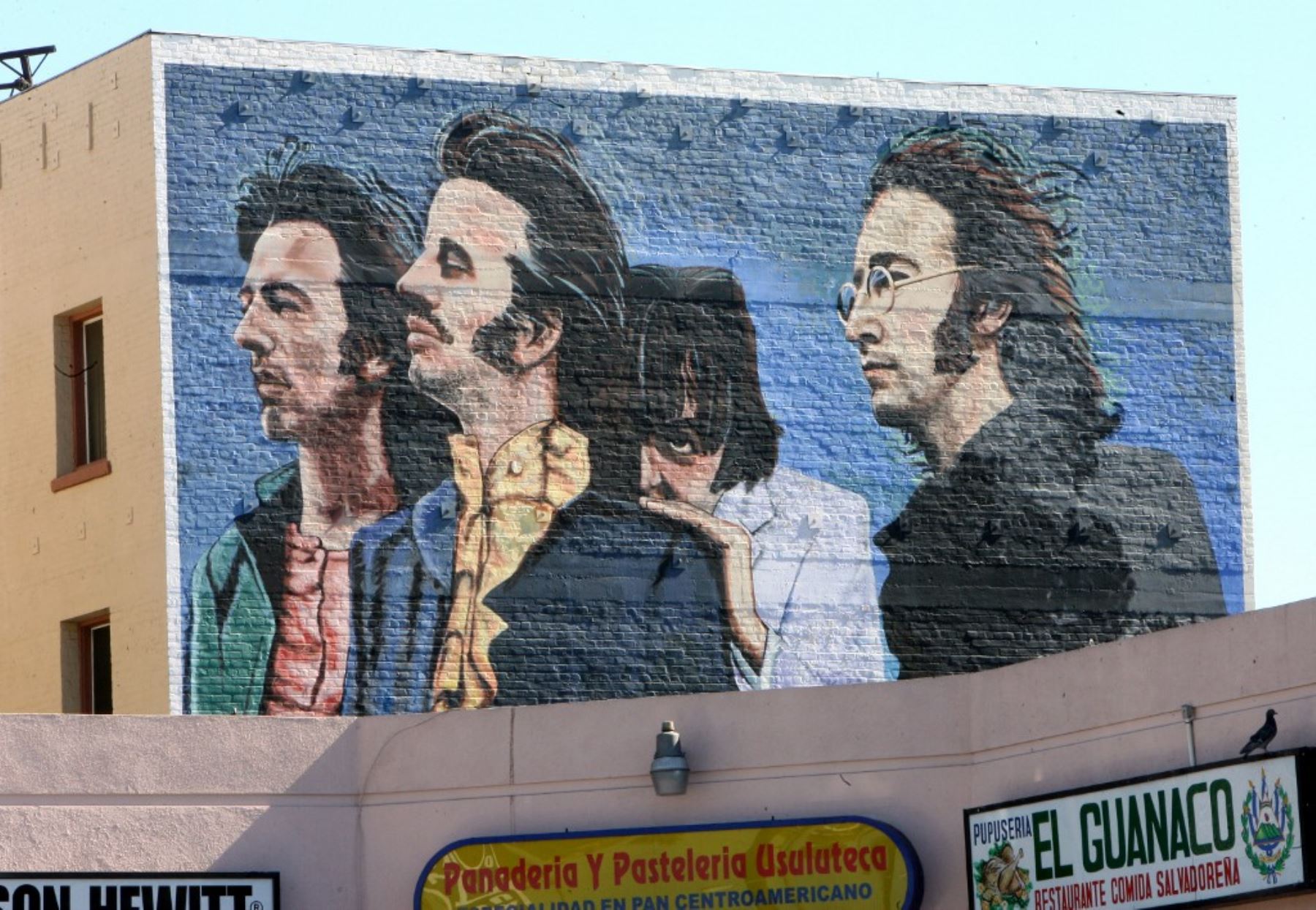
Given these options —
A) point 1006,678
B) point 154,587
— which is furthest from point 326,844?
point 154,587

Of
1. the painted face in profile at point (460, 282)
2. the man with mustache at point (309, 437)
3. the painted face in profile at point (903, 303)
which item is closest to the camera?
the man with mustache at point (309, 437)

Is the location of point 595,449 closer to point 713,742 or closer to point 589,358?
point 589,358

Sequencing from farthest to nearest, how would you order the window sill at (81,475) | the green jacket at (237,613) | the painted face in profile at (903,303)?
the painted face in profile at (903,303)
the window sill at (81,475)
the green jacket at (237,613)

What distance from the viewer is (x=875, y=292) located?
27562mm

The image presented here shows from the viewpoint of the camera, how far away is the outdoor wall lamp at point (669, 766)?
1708 centimetres

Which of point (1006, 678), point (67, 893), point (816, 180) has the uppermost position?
point (816, 180)

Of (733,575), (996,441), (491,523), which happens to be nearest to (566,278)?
(491,523)

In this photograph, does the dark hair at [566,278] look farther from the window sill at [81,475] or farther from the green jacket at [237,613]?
the window sill at [81,475]

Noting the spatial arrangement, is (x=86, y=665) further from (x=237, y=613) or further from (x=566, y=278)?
(x=566, y=278)

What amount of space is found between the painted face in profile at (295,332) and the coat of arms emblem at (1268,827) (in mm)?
12849

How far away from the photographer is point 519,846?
57.1ft

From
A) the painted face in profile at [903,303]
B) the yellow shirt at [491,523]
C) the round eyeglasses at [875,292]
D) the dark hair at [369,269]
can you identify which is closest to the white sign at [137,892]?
the yellow shirt at [491,523]

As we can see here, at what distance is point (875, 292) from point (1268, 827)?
526 inches

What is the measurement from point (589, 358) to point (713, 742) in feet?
31.7
